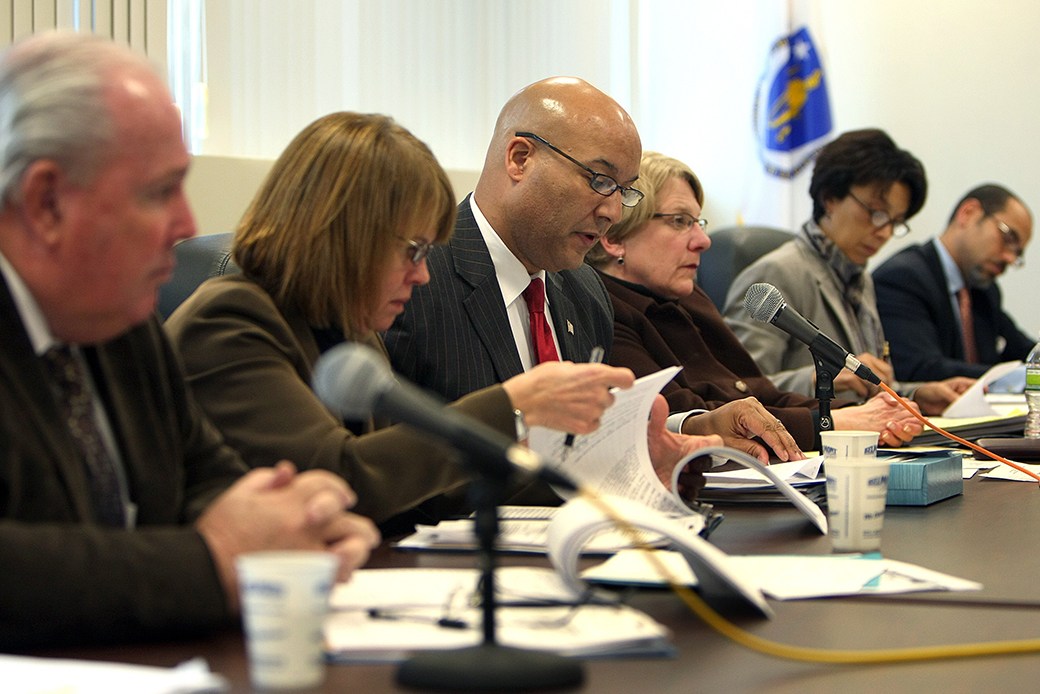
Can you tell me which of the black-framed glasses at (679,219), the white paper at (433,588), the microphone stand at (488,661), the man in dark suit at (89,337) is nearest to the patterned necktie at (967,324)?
the black-framed glasses at (679,219)

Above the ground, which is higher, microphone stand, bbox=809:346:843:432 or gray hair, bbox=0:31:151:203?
gray hair, bbox=0:31:151:203

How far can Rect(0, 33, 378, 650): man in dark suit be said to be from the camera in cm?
84

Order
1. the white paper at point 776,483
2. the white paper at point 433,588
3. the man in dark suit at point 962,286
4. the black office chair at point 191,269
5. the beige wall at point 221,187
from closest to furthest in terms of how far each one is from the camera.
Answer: the white paper at point 433,588
the white paper at point 776,483
the black office chair at point 191,269
the beige wall at point 221,187
the man in dark suit at point 962,286

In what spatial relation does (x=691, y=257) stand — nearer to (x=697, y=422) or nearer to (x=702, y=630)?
(x=697, y=422)

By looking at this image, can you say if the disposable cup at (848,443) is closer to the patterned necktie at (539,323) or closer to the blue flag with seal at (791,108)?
A: the patterned necktie at (539,323)

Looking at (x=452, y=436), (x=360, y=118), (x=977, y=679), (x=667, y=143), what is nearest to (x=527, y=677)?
(x=452, y=436)

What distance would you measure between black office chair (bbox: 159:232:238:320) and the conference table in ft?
2.58

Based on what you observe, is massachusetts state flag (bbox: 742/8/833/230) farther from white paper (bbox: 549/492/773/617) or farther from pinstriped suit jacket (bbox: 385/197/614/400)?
white paper (bbox: 549/492/773/617)

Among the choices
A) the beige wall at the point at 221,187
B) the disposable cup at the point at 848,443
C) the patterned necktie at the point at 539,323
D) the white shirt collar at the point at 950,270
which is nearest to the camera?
the disposable cup at the point at 848,443

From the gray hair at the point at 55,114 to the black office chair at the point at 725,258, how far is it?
10.3 ft

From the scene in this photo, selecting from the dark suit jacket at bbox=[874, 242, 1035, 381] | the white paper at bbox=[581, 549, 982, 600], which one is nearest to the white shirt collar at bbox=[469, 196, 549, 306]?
the white paper at bbox=[581, 549, 982, 600]

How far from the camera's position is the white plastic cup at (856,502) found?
1283 mm

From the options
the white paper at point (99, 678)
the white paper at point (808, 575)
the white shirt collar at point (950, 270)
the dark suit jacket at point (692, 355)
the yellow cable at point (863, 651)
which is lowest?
the white shirt collar at point (950, 270)

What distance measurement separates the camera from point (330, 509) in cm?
90
